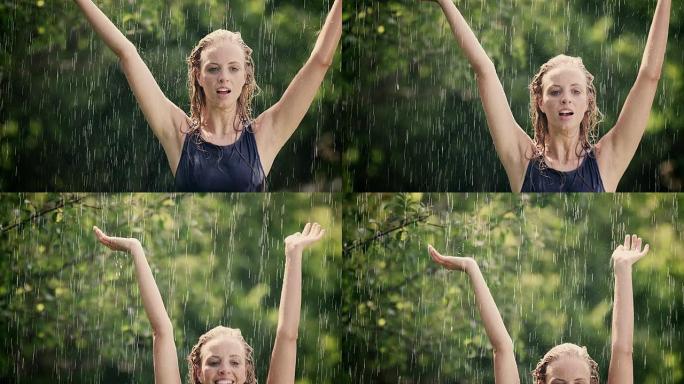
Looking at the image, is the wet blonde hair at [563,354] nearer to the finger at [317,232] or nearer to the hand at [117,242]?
the finger at [317,232]

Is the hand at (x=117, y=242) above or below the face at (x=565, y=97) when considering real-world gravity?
below

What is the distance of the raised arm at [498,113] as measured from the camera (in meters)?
3.15

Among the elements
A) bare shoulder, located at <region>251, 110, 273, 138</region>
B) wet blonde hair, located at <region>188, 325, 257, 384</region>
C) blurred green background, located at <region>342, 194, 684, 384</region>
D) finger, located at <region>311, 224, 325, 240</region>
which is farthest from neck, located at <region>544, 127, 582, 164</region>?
wet blonde hair, located at <region>188, 325, 257, 384</region>

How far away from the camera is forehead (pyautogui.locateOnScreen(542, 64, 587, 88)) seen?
310cm

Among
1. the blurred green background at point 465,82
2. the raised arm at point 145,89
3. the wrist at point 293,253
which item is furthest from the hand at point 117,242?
the blurred green background at point 465,82

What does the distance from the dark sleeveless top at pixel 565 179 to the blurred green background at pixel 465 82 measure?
0.08 metres

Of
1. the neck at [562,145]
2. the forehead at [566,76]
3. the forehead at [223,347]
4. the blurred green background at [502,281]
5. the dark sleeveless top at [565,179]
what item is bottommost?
the forehead at [223,347]

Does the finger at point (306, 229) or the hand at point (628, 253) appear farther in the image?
the finger at point (306, 229)

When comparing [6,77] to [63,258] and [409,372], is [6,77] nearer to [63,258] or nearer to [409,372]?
[63,258]

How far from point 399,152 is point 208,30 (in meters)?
0.74

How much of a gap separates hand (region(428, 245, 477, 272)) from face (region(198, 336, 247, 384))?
70 cm

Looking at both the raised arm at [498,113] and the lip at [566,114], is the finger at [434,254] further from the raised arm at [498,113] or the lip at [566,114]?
the lip at [566,114]

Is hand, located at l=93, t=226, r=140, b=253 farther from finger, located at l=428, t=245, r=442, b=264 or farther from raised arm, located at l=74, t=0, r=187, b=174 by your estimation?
finger, located at l=428, t=245, r=442, b=264

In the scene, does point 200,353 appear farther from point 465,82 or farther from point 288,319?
point 465,82
